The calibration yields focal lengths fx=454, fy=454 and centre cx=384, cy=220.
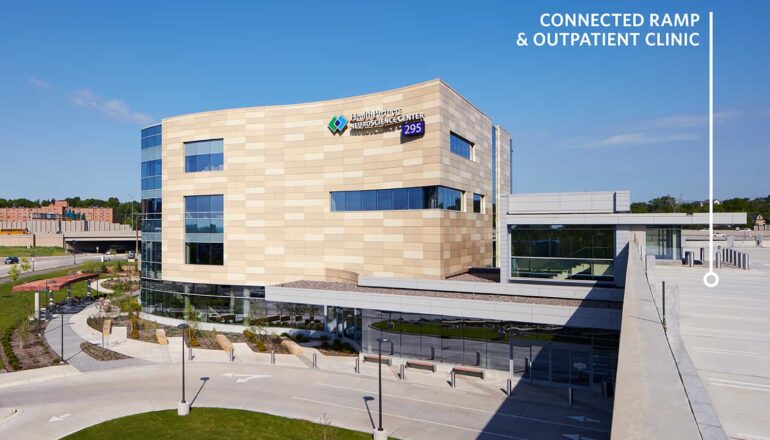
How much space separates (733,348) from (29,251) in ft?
525

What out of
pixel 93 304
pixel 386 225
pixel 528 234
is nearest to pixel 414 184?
pixel 386 225

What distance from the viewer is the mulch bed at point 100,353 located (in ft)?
124

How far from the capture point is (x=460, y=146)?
1693 inches

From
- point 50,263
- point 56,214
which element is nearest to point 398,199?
point 50,263

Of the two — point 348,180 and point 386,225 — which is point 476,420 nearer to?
point 386,225

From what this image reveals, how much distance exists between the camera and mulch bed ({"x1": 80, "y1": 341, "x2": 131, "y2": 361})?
37781 millimetres

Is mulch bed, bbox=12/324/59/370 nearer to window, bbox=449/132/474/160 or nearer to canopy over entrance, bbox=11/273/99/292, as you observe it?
canopy over entrance, bbox=11/273/99/292

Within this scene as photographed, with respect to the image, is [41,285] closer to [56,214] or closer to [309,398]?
[309,398]

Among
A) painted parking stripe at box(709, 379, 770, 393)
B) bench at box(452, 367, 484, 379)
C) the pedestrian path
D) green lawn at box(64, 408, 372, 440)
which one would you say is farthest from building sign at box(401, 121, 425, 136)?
painted parking stripe at box(709, 379, 770, 393)

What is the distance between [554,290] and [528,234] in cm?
560

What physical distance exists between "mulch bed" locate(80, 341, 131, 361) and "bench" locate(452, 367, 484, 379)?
27.2m

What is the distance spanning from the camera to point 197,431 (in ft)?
77.3

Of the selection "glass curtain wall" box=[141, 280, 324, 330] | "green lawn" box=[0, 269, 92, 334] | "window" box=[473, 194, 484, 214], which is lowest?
"green lawn" box=[0, 269, 92, 334]

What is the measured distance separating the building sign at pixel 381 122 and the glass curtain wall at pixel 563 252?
39.7 feet
